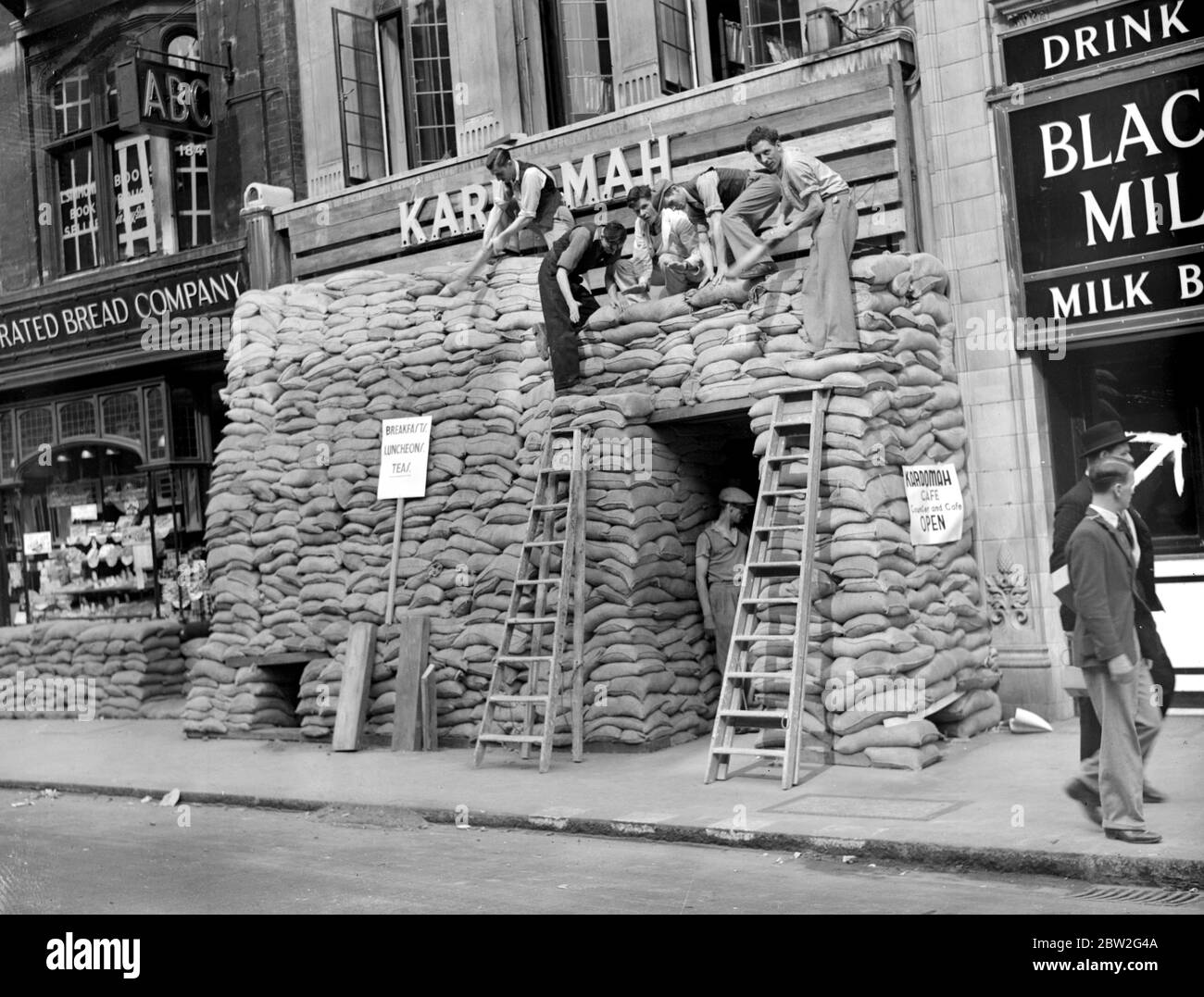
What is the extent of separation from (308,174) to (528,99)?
3372 mm

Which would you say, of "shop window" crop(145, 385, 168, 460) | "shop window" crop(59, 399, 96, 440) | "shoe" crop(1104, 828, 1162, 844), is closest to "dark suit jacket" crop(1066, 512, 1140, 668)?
"shoe" crop(1104, 828, 1162, 844)

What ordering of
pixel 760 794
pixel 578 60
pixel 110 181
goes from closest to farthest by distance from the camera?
1. pixel 760 794
2. pixel 578 60
3. pixel 110 181

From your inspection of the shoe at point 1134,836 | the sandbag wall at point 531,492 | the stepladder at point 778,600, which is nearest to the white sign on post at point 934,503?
the sandbag wall at point 531,492

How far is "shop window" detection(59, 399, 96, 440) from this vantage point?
19.9 metres

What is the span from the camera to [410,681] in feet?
43.6

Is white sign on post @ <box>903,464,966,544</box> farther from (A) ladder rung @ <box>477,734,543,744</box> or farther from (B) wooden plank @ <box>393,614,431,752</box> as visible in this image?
(B) wooden plank @ <box>393,614,431,752</box>

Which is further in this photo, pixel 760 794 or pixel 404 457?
pixel 404 457

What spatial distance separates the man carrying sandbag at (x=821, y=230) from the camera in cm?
1090

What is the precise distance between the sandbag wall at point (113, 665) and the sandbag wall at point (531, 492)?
2.71 meters

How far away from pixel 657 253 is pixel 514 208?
2000 millimetres

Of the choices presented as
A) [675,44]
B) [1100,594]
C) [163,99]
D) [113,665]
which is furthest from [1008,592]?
[163,99]

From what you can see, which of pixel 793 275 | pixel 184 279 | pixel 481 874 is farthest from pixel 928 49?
pixel 184 279

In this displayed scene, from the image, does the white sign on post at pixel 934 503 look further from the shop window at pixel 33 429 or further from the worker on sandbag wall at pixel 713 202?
the shop window at pixel 33 429

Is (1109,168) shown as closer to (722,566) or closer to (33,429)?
(722,566)
